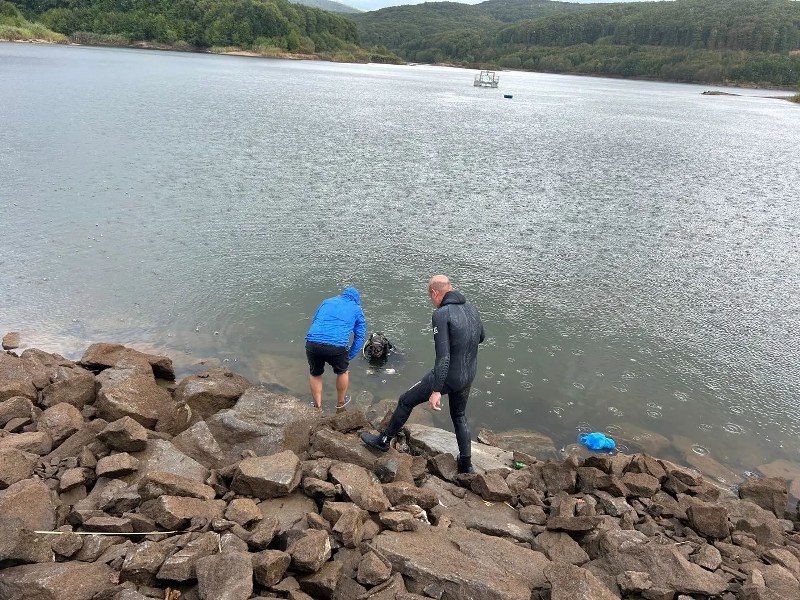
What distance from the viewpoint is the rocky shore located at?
447cm

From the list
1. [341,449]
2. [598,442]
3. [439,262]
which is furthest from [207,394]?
[439,262]

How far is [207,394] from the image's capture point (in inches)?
331

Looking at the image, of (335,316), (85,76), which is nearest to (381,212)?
(335,316)

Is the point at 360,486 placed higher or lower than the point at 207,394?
higher

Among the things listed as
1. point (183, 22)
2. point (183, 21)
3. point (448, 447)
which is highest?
point (183, 21)

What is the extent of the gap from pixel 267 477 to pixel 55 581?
1980mm

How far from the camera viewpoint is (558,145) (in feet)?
117

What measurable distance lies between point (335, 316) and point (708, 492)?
5544mm

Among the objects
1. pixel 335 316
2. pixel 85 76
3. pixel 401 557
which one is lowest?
pixel 401 557

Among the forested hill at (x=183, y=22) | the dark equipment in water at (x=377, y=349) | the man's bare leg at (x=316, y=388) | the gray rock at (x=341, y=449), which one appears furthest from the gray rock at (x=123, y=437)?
the forested hill at (x=183, y=22)

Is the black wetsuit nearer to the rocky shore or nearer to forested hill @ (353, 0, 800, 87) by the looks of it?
the rocky shore

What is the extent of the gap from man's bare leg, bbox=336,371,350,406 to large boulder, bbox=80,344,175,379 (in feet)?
9.58

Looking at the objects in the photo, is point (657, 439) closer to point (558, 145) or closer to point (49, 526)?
point (49, 526)

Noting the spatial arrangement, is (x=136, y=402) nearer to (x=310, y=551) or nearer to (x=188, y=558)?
(x=188, y=558)
